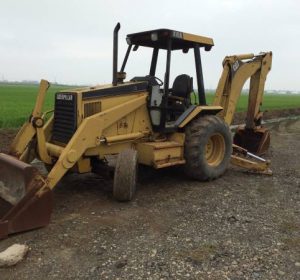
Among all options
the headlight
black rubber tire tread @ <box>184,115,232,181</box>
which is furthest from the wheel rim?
the headlight

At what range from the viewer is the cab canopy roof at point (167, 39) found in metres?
6.99

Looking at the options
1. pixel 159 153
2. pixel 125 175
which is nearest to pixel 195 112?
pixel 159 153

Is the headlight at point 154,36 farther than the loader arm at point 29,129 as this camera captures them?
Yes

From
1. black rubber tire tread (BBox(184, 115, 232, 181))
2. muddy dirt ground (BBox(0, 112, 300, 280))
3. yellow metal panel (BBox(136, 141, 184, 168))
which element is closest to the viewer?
muddy dirt ground (BBox(0, 112, 300, 280))

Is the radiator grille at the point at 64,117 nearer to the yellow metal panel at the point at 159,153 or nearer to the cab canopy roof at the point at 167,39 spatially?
the yellow metal panel at the point at 159,153

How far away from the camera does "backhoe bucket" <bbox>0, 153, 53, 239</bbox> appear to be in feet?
15.6

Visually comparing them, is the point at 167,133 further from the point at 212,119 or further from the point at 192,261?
the point at 192,261

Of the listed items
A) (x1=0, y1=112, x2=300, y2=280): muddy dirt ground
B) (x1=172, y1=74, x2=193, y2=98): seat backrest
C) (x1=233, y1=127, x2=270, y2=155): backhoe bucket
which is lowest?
(x1=0, y1=112, x2=300, y2=280): muddy dirt ground

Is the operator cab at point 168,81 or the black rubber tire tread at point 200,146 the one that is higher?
the operator cab at point 168,81

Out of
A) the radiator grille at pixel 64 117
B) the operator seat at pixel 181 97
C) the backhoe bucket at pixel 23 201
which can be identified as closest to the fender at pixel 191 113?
the operator seat at pixel 181 97

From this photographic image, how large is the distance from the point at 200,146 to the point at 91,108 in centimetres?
204

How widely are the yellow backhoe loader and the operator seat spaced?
19mm

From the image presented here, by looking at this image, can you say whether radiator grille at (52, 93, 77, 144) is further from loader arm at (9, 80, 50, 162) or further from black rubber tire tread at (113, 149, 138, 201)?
black rubber tire tread at (113, 149, 138, 201)

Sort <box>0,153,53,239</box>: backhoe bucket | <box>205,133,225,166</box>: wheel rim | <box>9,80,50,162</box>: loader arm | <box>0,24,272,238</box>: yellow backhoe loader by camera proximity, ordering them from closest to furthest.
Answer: <box>0,153,53,239</box>: backhoe bucket, <box>0,24,272,238</box>: yellow backhoe loader, <box>9,80,50,162</box>: loader arm, <box>205,133,225,166</box>: wheel rim
